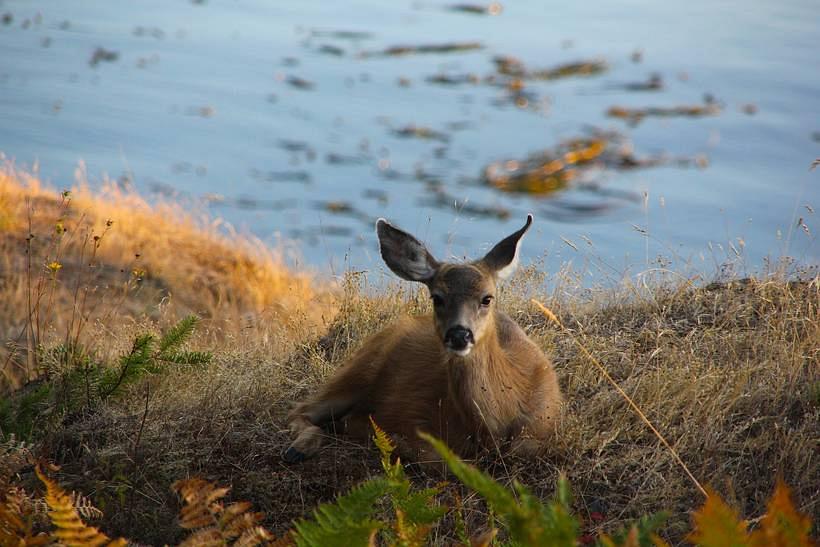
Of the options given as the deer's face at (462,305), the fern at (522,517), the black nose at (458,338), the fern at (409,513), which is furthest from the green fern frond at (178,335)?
the fern at (522,517)

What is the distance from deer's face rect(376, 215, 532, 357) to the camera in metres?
4.80

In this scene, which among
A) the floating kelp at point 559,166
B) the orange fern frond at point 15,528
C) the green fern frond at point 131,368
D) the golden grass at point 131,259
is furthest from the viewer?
the floating kelp at point 559,166

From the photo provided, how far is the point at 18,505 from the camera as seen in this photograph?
375 centimetres

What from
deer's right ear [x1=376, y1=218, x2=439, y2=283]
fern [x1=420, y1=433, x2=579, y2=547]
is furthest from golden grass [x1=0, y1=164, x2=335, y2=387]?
fern [x1=420, y1=433, x2=579, y2=547]

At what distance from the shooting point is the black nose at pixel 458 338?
15.5 feet

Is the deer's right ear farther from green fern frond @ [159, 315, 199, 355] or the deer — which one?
green fern frond @ [159, 315, 199, 355]

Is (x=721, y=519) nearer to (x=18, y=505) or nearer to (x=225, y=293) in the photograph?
(x=18, y=505)

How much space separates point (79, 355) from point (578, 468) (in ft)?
9.16

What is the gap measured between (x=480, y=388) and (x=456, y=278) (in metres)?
0.52

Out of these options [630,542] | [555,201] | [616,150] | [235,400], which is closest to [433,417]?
[235,400]

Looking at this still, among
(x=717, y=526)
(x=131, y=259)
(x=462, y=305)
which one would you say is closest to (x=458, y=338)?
(x=462, y=305)

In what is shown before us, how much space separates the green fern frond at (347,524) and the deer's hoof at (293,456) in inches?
93.2

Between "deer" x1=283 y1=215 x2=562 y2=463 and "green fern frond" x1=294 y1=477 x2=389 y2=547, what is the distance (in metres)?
2.05

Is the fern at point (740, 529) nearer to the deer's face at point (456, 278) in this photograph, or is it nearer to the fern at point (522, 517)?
the fern at point (522, 517)
